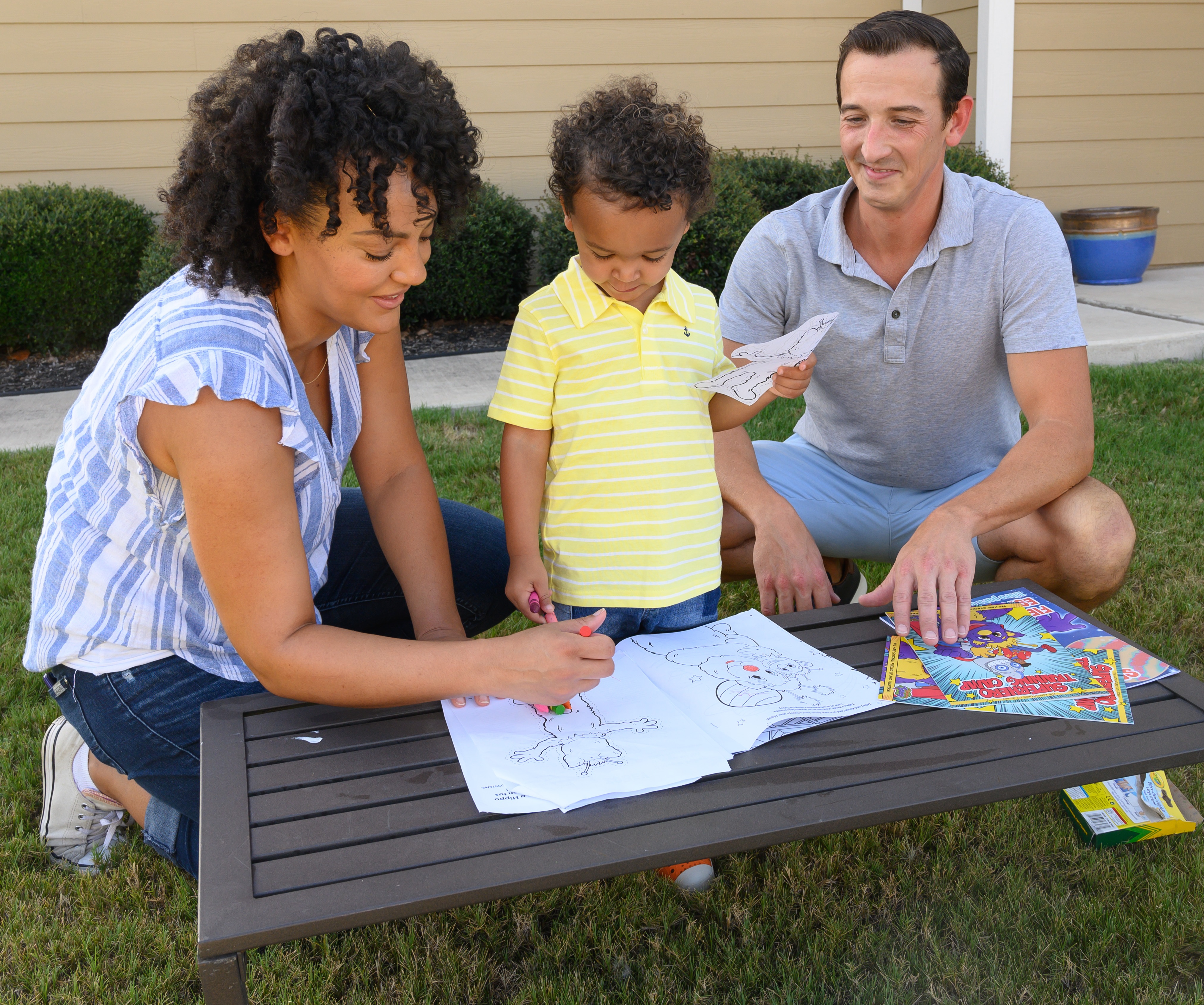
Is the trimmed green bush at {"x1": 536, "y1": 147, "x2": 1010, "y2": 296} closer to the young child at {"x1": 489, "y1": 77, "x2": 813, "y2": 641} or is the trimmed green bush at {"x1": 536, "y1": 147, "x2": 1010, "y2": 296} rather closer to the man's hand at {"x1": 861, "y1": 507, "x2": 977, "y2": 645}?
the young child at {"x1": 489, "y1": 77, "x2": 813, "y2": 641}

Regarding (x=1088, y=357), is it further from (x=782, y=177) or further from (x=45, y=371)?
(x=45, y=371)

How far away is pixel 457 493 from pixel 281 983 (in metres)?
2.21

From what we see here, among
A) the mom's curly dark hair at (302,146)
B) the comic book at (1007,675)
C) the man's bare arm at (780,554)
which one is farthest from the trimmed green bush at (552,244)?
the comic book at (1007,675)

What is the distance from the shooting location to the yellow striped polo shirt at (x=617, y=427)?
6.92 ft

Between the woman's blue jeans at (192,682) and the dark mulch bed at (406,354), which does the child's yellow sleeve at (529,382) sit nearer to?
the woman's blue jeans at (192,682)

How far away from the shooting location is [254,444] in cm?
151

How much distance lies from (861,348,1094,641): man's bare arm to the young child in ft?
1.32

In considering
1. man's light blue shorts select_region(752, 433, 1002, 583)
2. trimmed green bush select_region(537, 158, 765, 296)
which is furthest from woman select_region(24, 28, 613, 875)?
trimmed green bush select_region(537, 158, 765, 296)

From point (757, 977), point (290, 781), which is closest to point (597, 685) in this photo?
point (290, 781)

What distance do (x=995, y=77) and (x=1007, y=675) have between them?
6.23 m

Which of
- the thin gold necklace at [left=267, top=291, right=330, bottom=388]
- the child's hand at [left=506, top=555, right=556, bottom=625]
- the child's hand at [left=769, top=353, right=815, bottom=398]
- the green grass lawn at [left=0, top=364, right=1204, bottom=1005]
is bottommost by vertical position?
the green grass lawn at [left=0, top=364, right=1204, bottom=1005]

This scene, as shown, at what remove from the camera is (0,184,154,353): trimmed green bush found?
5539 millimetres

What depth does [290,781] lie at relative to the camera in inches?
57.4

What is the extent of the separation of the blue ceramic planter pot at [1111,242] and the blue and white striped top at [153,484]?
6345 mm
